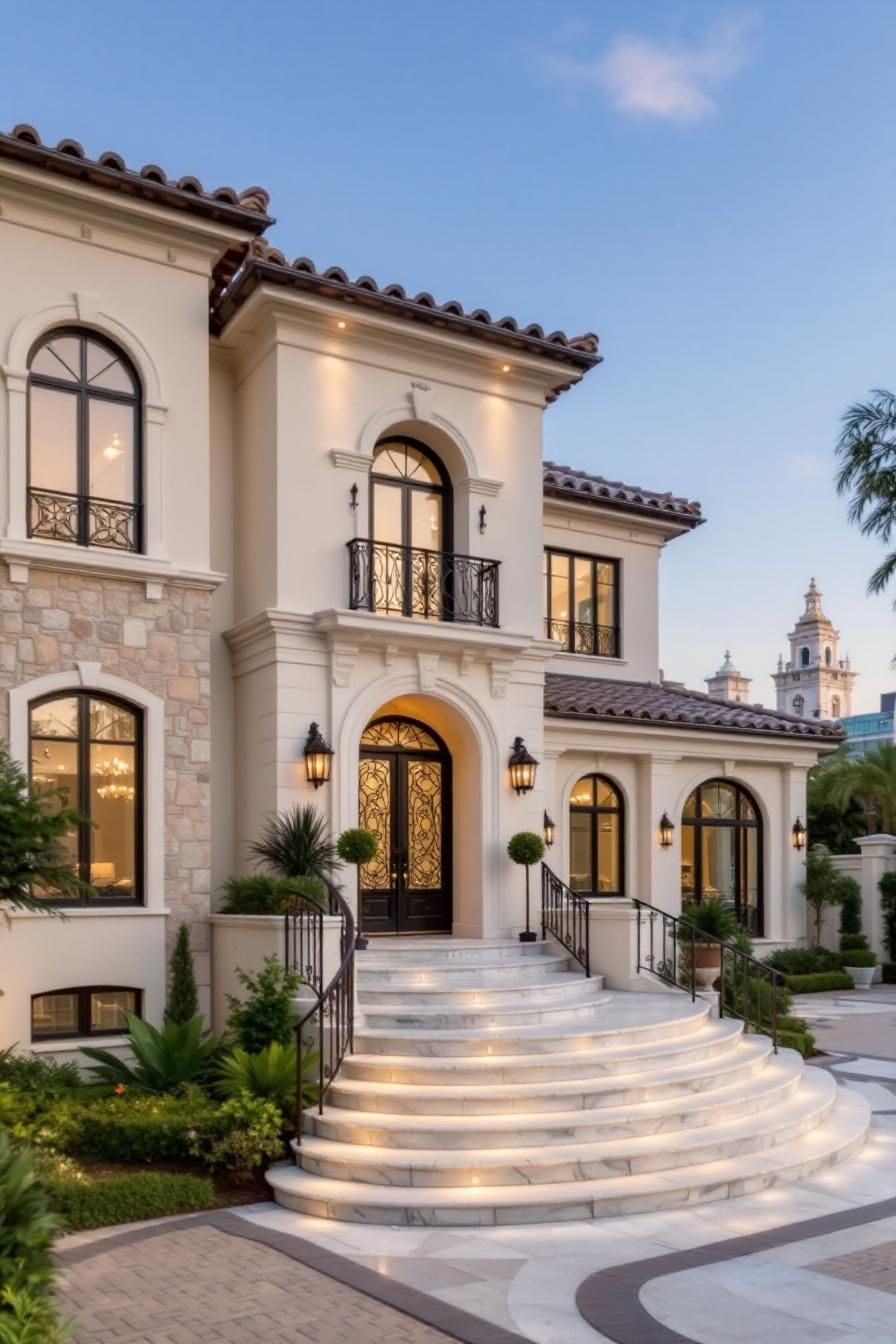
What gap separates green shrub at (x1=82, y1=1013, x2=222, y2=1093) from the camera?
10.3 m

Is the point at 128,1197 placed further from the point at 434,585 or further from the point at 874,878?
the point at 874,878

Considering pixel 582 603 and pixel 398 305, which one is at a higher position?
pixel 398 305

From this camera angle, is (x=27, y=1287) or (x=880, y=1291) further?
(x=880, y=1291)

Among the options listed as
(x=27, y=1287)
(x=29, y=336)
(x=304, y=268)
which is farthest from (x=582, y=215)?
(x=27, y=1287)

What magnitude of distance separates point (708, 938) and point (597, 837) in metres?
6.04

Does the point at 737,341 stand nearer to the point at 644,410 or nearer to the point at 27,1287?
the point at 644,410

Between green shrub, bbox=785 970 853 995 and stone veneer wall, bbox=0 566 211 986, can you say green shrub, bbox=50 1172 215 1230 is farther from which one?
green shrub, bbox=785 970 853 995

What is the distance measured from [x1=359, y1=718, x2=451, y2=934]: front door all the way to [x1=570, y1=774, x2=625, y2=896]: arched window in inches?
165

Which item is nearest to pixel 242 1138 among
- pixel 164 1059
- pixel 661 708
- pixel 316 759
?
pixel 164 1059

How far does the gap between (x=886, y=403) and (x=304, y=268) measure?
449 inches

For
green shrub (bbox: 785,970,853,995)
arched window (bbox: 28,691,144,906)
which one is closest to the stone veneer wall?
arched window (bbox: 28,691,144,906)

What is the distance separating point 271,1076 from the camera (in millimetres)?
9742

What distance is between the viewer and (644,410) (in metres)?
28.2

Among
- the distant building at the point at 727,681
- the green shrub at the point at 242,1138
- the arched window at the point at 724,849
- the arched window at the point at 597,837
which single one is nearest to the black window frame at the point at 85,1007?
the green shrub at the point at 242,1138
